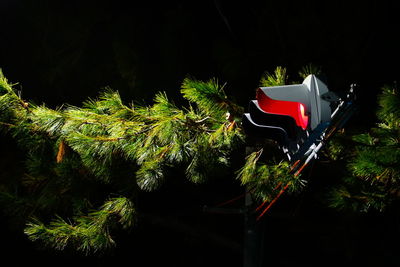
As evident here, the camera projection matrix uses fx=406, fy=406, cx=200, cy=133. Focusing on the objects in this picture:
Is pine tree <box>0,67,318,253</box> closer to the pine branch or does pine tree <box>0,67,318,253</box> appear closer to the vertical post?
the pine branch

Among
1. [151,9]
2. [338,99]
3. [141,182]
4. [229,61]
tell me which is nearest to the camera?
[338,99]

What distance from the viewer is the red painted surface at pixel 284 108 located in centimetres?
97

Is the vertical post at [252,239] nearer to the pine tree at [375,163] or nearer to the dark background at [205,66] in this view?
the dark background at [205,66]

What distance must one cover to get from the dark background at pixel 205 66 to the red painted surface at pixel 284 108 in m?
0.63

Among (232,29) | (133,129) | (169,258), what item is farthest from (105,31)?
(169,258)

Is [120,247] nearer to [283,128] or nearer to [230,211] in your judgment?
[230,211]

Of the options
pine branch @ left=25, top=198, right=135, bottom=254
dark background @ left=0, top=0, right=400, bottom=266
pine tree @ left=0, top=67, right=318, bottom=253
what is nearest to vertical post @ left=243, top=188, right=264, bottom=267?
dark background @ left=0, top=0, right=400, bottom=266

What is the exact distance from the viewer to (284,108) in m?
1.01

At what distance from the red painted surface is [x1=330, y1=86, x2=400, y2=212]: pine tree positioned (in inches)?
7.3

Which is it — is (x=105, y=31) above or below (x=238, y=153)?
above

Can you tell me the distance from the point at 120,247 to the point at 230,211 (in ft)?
3.59

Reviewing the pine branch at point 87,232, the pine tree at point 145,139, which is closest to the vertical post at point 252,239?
the pine tree at point 145,139

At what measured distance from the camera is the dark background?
1.67 m

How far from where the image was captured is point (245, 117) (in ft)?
3.35
